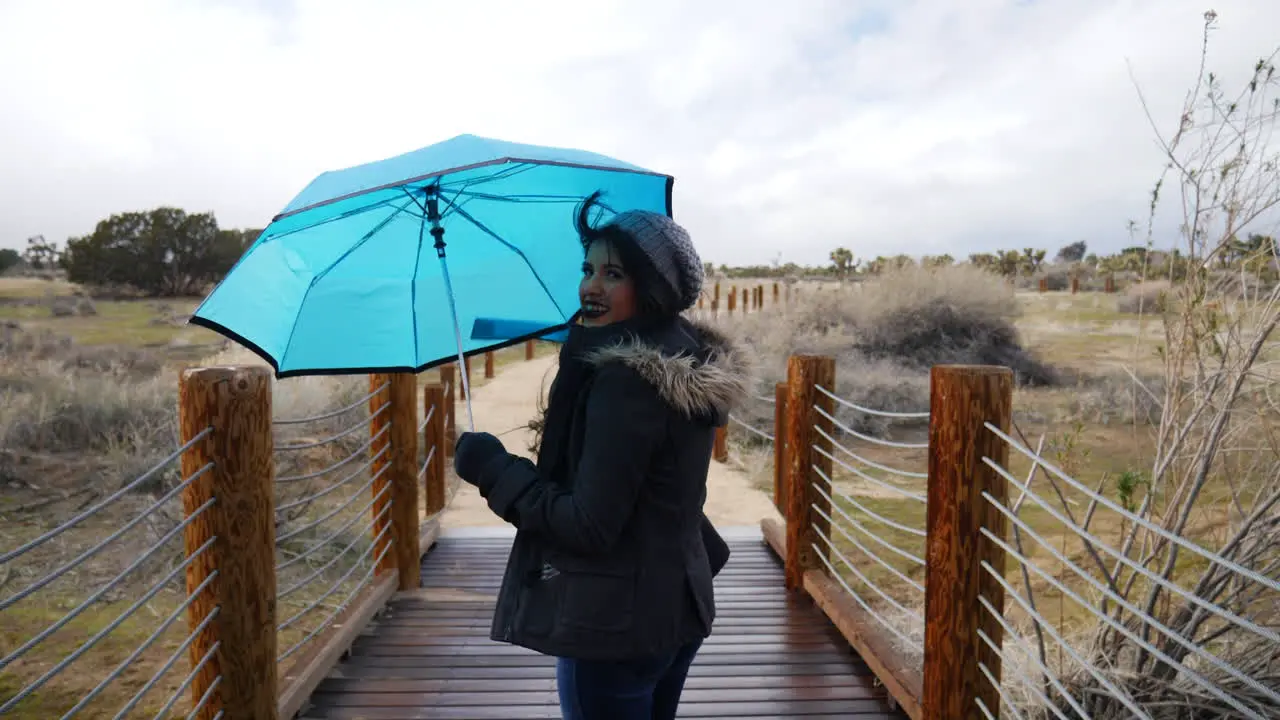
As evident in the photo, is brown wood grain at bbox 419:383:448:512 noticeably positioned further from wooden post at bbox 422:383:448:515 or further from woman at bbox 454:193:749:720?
woman at bbox 454:193:749:720

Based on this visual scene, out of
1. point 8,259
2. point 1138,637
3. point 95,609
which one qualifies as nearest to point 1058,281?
point 95,609

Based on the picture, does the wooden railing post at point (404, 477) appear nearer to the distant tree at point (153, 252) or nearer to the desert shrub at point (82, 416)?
the desert shrub at point (82, 416)

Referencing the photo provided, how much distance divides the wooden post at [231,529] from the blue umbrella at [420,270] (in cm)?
14

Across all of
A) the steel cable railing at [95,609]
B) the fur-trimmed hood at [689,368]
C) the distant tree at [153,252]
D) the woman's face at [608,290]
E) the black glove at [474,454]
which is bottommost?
the steel cable railing at [95,609]

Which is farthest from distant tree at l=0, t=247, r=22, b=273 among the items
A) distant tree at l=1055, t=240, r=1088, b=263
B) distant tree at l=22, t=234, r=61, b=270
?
distant tree at l=1055, t=240, r=1088, b=263

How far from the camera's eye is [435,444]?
18.1 feet

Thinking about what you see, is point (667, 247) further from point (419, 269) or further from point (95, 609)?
point (95, 609)

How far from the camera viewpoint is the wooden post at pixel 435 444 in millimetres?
5422

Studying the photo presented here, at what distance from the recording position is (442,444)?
219 inches

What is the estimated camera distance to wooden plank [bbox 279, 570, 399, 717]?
2846 millimetres

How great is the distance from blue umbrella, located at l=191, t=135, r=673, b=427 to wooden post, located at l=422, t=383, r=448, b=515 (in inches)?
114

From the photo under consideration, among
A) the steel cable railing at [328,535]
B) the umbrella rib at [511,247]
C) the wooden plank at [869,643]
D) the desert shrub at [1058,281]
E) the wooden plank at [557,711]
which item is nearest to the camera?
the umbrella rib at [511,247]

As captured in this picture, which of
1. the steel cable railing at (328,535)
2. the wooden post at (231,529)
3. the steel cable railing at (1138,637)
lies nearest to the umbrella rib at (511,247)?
the wooden post at (231,529)

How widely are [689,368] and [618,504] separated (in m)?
0.27
